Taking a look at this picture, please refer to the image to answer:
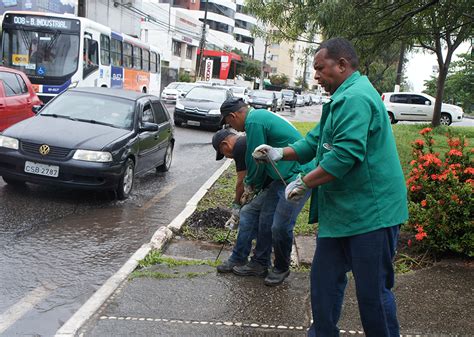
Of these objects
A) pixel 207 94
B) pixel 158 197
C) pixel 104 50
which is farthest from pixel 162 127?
pixel 207 94

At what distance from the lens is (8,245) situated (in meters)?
5.19

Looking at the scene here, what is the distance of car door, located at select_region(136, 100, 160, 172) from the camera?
26.8 feet

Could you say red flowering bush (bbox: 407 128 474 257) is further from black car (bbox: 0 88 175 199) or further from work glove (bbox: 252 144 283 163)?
black car (bbox: 0 88 175 199)

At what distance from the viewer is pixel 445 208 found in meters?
4.87

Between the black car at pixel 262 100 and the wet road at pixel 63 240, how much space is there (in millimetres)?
22765

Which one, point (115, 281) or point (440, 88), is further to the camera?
point (440, 88)

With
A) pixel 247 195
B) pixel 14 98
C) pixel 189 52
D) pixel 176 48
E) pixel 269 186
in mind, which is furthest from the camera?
pixel 189 52

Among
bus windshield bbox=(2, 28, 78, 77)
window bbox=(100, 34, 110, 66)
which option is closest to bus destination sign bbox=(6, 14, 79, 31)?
bus windshield bbox=(2, 28, 78, 77)

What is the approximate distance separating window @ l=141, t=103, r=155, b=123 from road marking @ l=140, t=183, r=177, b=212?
46.2 inches

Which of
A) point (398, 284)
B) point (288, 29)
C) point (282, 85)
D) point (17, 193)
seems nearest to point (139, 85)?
point (288, 29)

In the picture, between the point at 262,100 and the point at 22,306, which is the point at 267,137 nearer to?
the point at 22,306

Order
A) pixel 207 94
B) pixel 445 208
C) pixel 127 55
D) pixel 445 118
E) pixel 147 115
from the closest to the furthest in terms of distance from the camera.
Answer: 1. pixel 445 208
2. pixel 147 115
3. pixel 207 94
4. pixel 127 55
5. pixel 445 118

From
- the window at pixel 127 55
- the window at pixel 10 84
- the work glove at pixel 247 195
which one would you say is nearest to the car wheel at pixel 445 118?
the window at pixel 127 55

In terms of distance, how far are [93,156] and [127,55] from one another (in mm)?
15028
